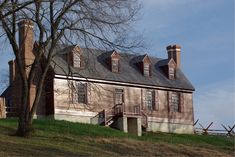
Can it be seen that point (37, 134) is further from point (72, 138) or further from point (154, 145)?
point (154, 145)

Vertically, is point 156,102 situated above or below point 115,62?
below

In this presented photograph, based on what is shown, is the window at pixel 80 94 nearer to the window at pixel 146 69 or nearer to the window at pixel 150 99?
the window at pixel 150 99

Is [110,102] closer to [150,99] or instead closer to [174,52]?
[150,99]

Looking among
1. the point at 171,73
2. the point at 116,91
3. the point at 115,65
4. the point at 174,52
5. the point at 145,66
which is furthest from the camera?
the point at 174,52

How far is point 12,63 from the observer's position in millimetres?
50344

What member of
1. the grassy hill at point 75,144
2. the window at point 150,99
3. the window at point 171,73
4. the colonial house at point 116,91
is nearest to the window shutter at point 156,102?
the colonial house at point 116,91

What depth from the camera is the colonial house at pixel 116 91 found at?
45969 millimetres

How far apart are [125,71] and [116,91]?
9.10ft

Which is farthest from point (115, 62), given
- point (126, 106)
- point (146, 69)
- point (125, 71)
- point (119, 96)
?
point (126, 106)

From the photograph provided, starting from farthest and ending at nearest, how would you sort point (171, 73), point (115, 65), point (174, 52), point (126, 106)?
point (174, 52), point (171, 73), point (115, 65), point (126, 106)

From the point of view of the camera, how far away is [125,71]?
5191 centimetres

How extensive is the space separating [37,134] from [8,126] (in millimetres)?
3933

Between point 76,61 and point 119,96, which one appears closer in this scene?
point 76,61

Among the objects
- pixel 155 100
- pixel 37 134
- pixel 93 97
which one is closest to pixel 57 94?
pixel 93 97
